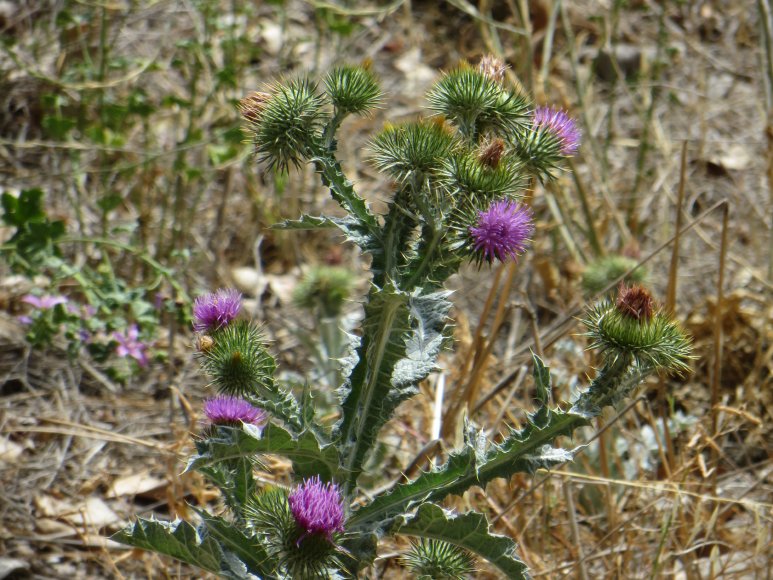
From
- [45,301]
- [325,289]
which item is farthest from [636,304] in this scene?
[45,301]

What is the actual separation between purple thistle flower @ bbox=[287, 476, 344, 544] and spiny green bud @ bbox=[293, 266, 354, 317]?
2275 millimetres

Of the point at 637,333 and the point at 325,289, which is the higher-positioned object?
the point at 325,289

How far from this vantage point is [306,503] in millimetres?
1958

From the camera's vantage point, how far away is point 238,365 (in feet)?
7.44

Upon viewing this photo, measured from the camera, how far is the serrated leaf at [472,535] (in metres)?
2.02

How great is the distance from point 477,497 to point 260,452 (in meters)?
1.56

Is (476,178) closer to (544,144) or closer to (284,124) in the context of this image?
(544,144)

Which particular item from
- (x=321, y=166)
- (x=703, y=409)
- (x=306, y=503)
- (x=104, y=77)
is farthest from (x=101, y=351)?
(x=703, y=409)

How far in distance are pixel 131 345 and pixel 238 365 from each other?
1875 millimetres

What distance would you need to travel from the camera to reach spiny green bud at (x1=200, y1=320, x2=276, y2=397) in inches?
89.4

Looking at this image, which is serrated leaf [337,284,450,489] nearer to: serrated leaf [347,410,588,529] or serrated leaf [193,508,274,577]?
serrated leaf [347,410,588,529]

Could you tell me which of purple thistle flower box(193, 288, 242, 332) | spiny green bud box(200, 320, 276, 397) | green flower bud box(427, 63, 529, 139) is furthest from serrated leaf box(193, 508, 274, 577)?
green flower bud box(427, 63, 529, 139)

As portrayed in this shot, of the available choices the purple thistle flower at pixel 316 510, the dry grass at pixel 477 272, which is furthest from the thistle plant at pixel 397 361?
the dry grass at pixel 477 272

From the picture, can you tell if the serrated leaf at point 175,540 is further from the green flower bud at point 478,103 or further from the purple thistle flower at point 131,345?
the purple thistle flower at point 131,345
